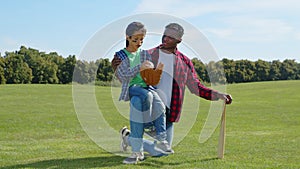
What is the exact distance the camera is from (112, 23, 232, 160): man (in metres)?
6.91

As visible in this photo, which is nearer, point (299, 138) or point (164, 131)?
point (164, 131)

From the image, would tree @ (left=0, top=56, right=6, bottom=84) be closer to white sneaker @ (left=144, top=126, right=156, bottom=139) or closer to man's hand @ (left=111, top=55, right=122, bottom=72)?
white sneaker @ (left=144, top=126, right=156, bottom=139)

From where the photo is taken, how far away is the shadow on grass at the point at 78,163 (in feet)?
20.6

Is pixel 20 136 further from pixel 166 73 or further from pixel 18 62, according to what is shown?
pixel 18 62

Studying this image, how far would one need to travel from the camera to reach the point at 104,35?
634 cm

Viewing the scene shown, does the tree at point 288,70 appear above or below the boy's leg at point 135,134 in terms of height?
above

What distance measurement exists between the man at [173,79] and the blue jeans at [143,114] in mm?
309

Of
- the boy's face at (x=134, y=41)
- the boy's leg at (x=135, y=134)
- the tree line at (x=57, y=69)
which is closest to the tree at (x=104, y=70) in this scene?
the boy's face at (x=134, y=41)

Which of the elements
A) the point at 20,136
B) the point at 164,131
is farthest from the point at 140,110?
the point at 20,136

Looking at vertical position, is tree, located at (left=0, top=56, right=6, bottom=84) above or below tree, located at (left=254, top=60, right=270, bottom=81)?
below

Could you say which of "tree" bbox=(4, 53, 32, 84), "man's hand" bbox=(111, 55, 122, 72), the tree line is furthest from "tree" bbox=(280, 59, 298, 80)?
"man's hand" bbox=(111, 55, 122, 72)

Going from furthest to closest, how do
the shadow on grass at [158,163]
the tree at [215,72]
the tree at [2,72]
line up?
1. the tree at [2,72]
2. the tree at [215,72]
3. the shadow on grass at [158,163]

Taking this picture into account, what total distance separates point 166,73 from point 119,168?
177 cm

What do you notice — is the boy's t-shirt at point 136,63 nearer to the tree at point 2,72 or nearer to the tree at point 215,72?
the tree at point 215,72
